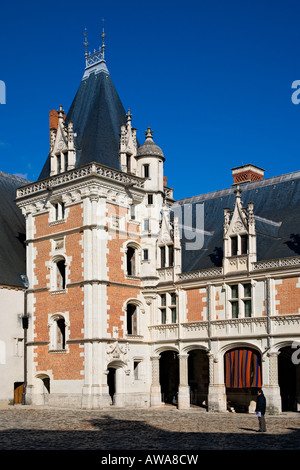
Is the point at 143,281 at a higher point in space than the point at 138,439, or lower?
higher

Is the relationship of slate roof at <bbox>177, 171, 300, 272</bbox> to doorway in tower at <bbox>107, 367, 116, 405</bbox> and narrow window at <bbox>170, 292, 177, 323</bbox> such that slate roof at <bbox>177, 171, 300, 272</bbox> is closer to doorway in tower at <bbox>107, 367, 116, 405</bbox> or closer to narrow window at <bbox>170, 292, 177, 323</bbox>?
narrow window at <bbox>170, 292, 177, 323</bbox>

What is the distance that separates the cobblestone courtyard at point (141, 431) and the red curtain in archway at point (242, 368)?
1.59 m

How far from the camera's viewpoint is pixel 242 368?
30141 mm

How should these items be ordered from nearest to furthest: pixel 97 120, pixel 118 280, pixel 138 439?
pixel 138 439, pixel 118 280, pixel 97 120

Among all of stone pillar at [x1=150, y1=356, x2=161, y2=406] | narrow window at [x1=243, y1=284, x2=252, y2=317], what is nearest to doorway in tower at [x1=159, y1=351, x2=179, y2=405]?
stone pillar at [x1=150, y1=356, x2=161, y2=406]

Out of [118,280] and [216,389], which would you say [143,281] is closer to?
[118,280]

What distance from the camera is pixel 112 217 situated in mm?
33594

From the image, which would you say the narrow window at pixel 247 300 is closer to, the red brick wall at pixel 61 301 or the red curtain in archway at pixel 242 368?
the red curtain in archway at pixel 242 368

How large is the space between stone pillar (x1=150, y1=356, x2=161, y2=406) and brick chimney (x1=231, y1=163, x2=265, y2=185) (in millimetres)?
13232

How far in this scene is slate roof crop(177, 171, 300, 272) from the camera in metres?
30.8

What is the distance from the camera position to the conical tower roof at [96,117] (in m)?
Answer: 34.8

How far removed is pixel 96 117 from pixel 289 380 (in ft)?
55.1

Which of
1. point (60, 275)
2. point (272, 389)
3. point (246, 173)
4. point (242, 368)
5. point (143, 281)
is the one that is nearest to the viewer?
point (272, 389)

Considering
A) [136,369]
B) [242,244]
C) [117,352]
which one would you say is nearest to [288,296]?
[242,244]
